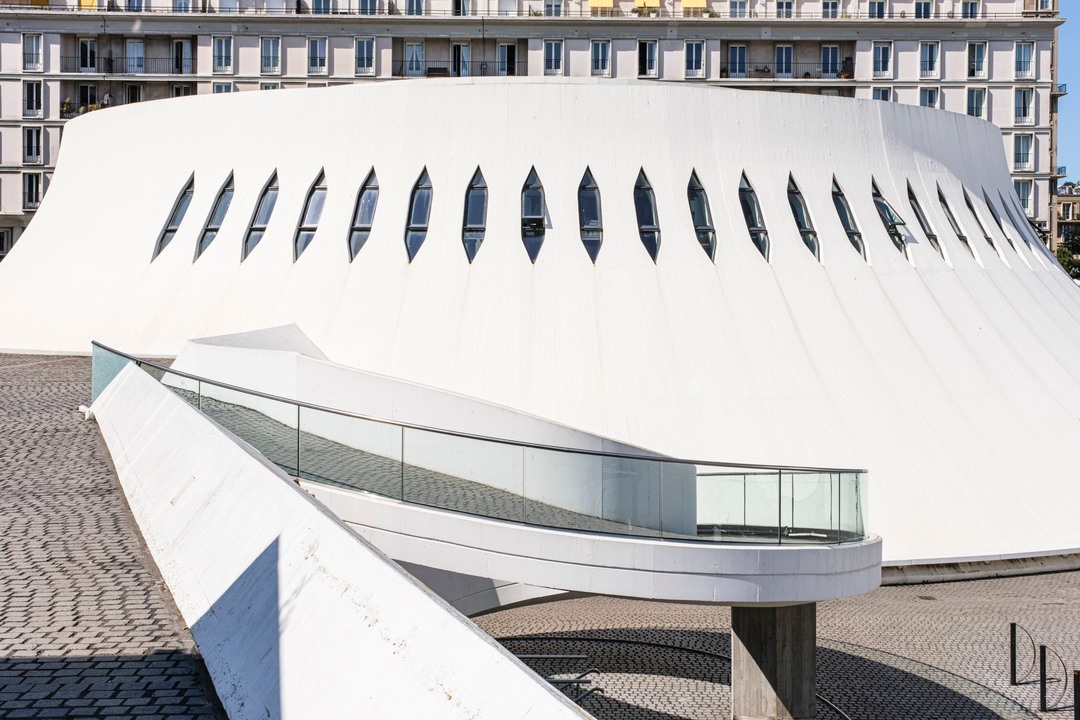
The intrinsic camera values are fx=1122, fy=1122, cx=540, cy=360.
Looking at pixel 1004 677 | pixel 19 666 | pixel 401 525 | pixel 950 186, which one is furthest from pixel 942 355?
pixel 19 666

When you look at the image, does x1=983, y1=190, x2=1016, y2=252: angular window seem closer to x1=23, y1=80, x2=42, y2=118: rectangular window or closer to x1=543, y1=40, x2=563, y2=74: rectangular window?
x1=543, y1=40, x2=563, y2=74: rectangular window

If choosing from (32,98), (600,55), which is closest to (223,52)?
(32,98)

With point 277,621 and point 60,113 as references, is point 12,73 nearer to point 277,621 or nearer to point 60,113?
point 60,113

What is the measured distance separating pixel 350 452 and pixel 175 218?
18.8 metres

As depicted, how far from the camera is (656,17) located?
160 feet

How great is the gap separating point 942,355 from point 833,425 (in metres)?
A: 3.73

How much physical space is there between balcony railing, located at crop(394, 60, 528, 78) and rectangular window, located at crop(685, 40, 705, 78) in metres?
7.12

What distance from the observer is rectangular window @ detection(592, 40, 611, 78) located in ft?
159

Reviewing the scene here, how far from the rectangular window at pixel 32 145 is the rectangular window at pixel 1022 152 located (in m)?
44.1

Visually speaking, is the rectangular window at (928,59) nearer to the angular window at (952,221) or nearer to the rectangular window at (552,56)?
the rectangular window at (552,56)

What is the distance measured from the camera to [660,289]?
23.9 metres

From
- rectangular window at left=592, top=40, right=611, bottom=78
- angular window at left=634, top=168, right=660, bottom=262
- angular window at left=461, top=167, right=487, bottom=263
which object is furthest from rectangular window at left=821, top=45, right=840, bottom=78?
angular window at left=461, top=167, right=487, bottom=263

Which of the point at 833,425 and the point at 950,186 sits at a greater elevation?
the point at 950,186

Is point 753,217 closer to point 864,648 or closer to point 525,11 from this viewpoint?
point 864,648
